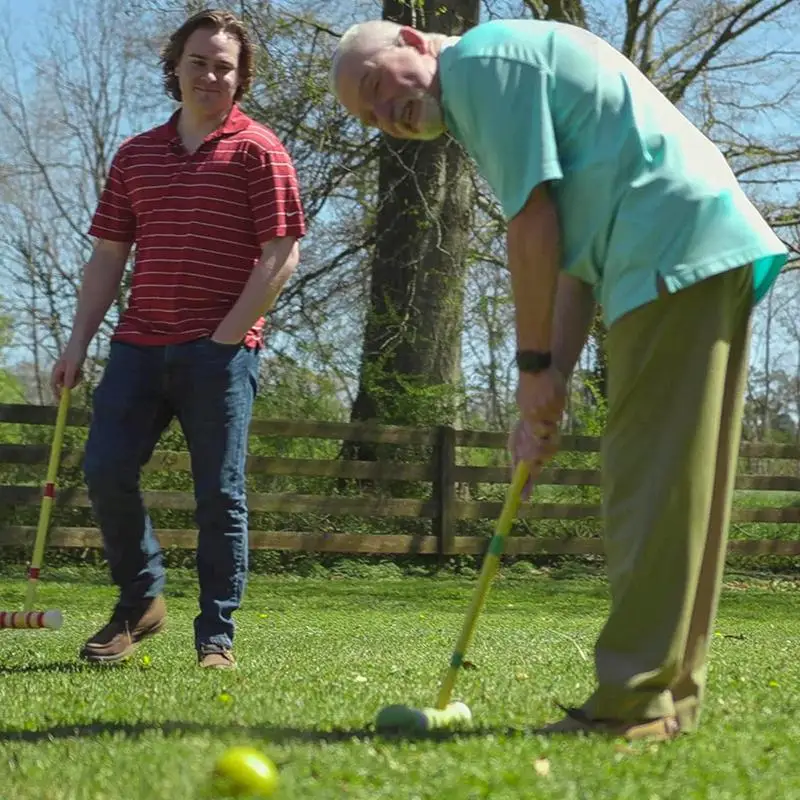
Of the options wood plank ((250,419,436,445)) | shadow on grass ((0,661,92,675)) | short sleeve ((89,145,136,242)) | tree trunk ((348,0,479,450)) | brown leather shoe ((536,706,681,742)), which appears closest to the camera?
brown leather shoe ((536,706,681,742))

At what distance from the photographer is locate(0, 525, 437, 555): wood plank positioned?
9906 millimetres

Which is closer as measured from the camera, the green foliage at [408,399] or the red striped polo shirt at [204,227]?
the red striped polo shirt at [204,227]

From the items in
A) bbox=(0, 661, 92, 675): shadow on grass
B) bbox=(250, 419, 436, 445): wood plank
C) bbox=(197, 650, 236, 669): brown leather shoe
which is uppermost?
bbox=(250, 419, 436, 445): wood plank

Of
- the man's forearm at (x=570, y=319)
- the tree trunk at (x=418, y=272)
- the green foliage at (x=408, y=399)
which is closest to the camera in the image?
the man's forearm at (x=570, y=319)

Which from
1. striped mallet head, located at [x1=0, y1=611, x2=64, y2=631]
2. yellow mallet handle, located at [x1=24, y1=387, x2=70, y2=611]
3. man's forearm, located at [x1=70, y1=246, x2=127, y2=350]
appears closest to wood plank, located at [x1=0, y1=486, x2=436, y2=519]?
yellow mallet handle, located at [x1=24, y1=387, x2=70, y2=611]

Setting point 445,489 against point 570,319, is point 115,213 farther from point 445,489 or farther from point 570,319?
point 445,489

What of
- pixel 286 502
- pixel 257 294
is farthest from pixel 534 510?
pixel 257 294

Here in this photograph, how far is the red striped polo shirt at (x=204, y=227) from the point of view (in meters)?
4.07

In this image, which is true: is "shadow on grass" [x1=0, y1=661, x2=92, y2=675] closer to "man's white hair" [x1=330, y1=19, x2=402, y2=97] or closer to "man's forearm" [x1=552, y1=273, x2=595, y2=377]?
"man's forearm" [x1=552, y1=273, x2=595, y2=377]

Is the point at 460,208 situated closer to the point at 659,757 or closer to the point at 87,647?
the point at 87,647

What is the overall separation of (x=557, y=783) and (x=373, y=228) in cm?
1079

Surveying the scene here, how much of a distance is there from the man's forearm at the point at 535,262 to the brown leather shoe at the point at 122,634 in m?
2.05

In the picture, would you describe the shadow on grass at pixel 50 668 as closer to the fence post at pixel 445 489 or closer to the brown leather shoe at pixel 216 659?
the brown leather shoe at pixel 216 659

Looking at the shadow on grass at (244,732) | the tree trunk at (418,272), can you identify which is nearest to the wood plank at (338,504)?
the tree trunk at (418,272)
